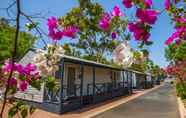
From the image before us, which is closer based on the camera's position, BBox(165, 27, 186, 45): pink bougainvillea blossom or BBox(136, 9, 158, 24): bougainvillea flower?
BBox(136, 9, 158, 24): bougainvillea flower

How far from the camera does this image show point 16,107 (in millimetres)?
2404

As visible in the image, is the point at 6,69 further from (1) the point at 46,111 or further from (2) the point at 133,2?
(1) the point at 46,111

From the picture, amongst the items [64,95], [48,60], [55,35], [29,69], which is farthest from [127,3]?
[64,95]

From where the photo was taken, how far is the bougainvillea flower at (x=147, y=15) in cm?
256

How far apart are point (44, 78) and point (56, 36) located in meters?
0.39

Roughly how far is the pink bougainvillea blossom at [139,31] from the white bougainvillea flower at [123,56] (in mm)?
315

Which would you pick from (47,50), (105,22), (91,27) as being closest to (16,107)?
(47,50)

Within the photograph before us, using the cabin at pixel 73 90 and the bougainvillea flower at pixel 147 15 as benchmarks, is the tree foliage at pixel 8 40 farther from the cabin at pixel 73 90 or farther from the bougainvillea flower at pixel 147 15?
the cabin at pixel 73 90

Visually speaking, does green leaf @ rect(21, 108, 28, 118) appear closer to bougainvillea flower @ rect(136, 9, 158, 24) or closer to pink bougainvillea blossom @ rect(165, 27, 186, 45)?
bougainvillea flower @ rect(136, 9, 158, 24)

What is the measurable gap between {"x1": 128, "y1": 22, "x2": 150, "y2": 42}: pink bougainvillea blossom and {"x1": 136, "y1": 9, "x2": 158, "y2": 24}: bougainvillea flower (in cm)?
6

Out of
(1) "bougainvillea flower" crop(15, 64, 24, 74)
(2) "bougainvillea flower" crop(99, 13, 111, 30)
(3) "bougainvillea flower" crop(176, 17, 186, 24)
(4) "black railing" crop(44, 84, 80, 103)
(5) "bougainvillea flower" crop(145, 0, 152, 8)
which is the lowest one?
(4) "black railing" crop(44, 84, 80, 103)

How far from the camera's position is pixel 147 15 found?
8.39 feet

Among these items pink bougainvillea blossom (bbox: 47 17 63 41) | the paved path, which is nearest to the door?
the paved path

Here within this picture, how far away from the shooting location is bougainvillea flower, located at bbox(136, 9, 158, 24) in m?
2.56
